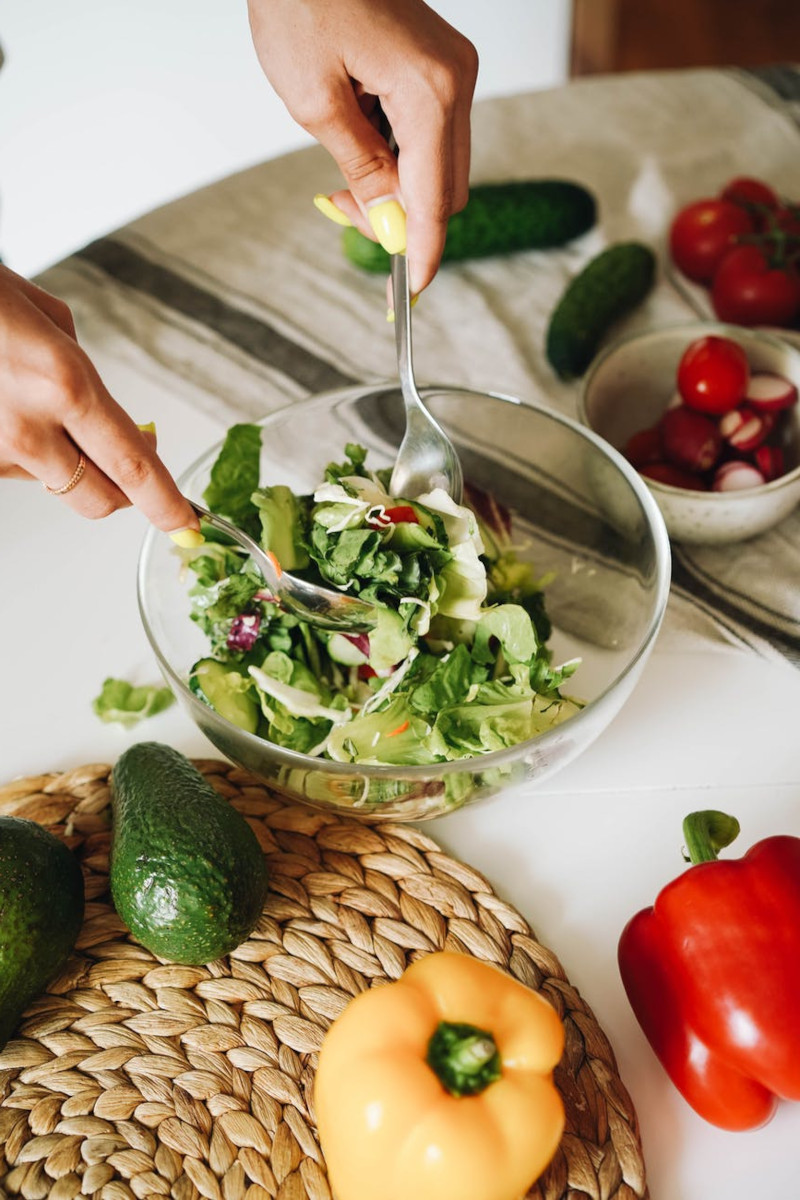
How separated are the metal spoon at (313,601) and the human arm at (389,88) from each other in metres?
0.32

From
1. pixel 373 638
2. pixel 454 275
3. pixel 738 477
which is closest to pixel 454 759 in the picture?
pixel 373 638

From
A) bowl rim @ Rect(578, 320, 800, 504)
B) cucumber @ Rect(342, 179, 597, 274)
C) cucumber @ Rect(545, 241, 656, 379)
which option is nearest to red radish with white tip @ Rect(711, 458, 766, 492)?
bowl rim @ Rect(578, 320, 800, 504)

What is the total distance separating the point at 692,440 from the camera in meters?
1.30

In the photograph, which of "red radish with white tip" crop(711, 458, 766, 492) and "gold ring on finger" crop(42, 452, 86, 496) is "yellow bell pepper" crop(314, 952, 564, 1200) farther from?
"red radish with white tip" crop(711, 458, 766, 492)

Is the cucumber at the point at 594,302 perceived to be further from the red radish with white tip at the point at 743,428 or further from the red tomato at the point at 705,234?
the red radish with white tip at the point at 743,428

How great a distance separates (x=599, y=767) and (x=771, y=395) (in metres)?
0.55

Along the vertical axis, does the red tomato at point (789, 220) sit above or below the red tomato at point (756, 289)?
above

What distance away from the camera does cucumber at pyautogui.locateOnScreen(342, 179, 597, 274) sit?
1608 millimetres

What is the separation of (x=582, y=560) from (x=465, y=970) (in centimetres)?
61

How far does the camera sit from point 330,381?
153 centimetres

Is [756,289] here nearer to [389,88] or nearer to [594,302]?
[594,302]

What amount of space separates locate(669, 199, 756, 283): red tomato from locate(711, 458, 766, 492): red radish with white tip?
48cm

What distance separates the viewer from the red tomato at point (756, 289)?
1522 mm

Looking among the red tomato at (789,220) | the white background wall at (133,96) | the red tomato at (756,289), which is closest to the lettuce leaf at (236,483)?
the red tomato at (756,289)
